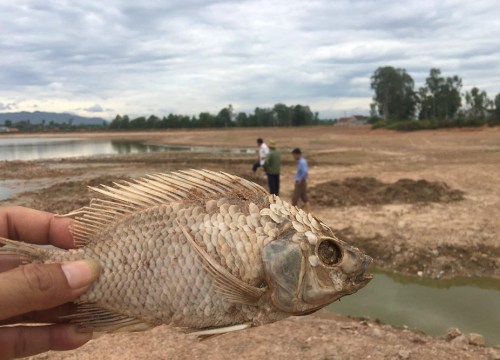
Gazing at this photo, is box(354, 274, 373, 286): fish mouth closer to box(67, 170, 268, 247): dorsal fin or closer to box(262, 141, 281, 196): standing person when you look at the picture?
box(67, 170, 268, 247): dorsal fin

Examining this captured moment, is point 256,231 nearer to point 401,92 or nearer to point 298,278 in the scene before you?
point 298,278

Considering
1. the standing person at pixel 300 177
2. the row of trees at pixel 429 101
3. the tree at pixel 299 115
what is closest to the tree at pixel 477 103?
the row of trees at pixel 429 101

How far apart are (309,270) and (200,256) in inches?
22.5

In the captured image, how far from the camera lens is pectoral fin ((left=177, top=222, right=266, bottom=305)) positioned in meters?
2.28

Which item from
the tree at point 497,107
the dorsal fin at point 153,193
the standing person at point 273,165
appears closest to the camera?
the dorsal fin at point 153,193

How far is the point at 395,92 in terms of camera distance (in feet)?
266

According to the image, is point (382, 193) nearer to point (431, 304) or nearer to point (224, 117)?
point (431, 304)

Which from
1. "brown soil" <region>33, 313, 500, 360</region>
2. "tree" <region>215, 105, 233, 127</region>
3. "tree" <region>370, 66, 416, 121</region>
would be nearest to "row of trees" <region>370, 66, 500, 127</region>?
"tree" <region>370, 66, 416, 121</region>

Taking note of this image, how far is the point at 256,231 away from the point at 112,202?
35.4 inches

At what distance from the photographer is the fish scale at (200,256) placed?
7.73 feet

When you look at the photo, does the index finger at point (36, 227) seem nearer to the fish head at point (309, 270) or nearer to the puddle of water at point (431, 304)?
the fish head at point (309, 270)

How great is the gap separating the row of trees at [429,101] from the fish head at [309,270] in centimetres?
5801

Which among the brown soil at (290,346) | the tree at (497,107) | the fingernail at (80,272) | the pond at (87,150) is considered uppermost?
the tree at (497,107)

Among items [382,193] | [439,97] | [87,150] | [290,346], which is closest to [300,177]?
[382,193]
